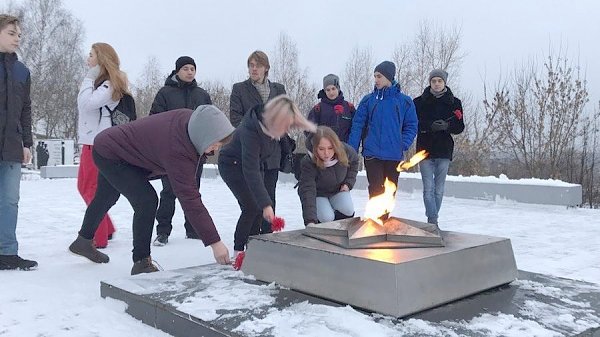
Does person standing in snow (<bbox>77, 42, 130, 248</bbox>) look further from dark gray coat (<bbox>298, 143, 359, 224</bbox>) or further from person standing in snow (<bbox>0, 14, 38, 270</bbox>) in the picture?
dark gray coat (<bbox>298, 143, 359, 224</bbox>)

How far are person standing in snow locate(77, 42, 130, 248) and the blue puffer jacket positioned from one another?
2.29m

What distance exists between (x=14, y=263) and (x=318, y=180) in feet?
7.95

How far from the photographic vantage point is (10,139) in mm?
3912

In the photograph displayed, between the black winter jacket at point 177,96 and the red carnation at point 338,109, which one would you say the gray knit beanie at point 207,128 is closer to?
the black winter jacket at point 177,96

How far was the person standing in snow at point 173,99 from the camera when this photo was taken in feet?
17.0

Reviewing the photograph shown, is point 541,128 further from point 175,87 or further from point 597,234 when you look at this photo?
point 175,87

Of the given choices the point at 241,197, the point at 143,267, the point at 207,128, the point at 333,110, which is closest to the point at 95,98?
the point at 241,197

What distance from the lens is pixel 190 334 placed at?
265 cm

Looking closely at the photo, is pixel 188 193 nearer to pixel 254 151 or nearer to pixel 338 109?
pixel 254 151

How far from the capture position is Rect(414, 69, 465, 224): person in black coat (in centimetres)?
588

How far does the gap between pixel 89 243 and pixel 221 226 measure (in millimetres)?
2381

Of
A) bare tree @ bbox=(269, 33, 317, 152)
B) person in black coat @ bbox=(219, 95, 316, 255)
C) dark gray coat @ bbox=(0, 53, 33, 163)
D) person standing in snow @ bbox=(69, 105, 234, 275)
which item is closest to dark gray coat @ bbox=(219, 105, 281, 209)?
person in black coat @ bbox=(219, 95, 316, 255)

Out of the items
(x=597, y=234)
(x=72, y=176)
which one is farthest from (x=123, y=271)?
(x=72, y=176)

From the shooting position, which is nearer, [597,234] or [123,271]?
[123,271]
